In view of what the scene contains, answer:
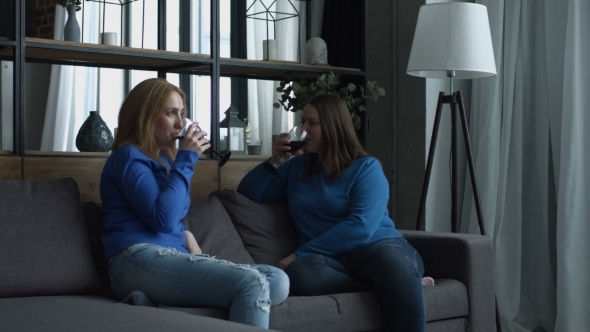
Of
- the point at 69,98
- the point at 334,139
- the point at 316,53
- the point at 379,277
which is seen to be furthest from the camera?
A: the point at 69,98

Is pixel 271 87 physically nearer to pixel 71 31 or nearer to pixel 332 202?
pixel 71 31

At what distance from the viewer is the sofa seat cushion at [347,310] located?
2525mm

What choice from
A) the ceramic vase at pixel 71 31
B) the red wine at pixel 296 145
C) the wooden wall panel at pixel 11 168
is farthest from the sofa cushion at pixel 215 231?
the ceramic vase at pixel 71 31

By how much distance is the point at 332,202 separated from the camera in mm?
3105

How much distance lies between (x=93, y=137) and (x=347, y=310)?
51.2 inches

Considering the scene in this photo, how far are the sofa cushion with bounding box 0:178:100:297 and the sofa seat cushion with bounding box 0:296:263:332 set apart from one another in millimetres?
127

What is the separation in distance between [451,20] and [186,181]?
1.58 m

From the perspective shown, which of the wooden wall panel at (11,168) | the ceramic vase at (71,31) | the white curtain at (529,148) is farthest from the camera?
the white curtain at (529,148)

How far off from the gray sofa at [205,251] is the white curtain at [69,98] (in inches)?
89.1

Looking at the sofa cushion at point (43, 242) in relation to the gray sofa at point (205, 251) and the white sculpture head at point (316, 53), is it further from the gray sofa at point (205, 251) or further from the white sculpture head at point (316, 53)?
the white sculpture head at point (316, 53)

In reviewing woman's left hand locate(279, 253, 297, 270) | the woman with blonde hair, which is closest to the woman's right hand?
the woman with blonde hair

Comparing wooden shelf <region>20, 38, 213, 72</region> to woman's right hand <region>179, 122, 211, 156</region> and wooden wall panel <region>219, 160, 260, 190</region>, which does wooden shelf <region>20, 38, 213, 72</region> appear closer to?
wooden wall panel <region>219, 160, 260, 190</region>

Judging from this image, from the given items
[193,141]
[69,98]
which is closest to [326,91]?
[193,141]

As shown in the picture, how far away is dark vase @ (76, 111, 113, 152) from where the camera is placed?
→ 10.7ft
